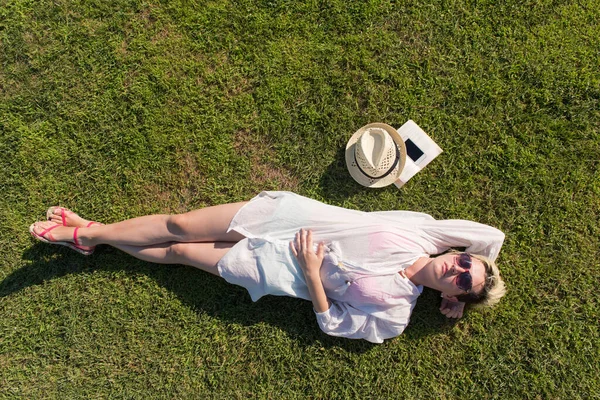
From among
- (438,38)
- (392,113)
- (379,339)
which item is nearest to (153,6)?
(392,113)

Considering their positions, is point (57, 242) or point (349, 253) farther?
point (57, 242)

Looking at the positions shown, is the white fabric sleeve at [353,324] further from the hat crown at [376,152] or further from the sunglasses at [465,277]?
the hat crown at [376,152]

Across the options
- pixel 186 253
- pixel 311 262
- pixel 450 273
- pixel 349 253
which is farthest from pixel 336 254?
pixel 186 253

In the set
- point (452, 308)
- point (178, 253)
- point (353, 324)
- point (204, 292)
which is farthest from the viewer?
point (204, 292)

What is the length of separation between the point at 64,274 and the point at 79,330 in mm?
675

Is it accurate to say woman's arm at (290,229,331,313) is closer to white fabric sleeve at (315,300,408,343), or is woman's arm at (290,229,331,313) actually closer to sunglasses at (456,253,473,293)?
white fabric sleeve at (315,300,408,343)

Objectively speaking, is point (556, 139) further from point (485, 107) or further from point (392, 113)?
point (392, 113)

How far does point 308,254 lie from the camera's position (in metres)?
3.50

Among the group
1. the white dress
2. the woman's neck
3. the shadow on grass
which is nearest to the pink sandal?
the shadow on grass

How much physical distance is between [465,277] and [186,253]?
277cm

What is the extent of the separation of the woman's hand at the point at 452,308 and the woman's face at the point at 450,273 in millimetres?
729

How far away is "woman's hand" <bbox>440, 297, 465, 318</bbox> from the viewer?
4.11 meters

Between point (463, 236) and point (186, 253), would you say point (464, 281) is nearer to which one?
point (463, 236)

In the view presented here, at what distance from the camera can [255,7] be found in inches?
183
